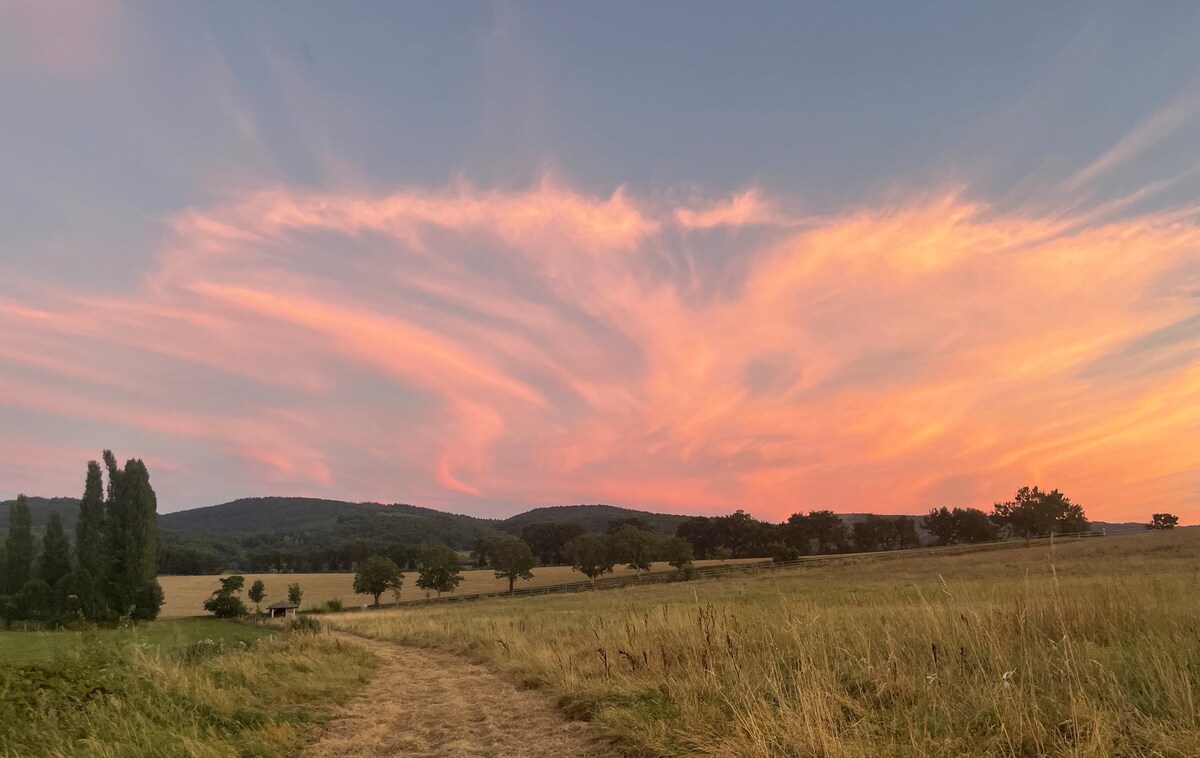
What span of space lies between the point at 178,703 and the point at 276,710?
1.56m

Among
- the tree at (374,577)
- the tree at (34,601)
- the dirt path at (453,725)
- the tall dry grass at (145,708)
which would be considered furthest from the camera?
the tree at (374,577)

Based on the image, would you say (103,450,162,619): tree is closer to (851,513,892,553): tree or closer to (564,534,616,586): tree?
(564,534,616,586): tree

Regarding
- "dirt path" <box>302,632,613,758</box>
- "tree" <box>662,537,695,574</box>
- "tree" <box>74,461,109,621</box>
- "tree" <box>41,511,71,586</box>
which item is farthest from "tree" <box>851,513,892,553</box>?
"dirt path" <box>302,632,613,758</box>

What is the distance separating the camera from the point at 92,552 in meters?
65.0

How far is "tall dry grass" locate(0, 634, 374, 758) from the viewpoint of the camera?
6.65 metres

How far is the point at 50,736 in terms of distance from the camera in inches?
266

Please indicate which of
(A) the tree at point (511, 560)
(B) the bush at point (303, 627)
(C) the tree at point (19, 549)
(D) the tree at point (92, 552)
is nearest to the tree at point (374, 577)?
(A) the tree at point (511, 560)

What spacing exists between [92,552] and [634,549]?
64.9 metres

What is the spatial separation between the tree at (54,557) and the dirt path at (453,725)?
85.1 meters

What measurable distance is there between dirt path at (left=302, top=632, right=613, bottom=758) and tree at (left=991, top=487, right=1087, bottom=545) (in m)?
139

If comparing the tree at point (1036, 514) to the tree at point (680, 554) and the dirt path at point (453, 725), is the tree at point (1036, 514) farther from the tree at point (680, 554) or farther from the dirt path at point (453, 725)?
the dirt path at point (453, 725)

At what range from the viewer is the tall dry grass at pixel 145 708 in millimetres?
6648

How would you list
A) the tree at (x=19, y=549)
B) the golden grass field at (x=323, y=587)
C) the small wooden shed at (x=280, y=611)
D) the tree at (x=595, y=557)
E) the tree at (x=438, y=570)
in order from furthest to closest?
the tree at (x=595, y=557) < the golden grass field at (x=323, y=587) < the tree at (x=438, y=570) < the tree at (x=19, y=549) < the small wooden shed at (x=280, y=611)

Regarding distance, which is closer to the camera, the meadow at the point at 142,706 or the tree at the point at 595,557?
the meadow at the point at 142,706
